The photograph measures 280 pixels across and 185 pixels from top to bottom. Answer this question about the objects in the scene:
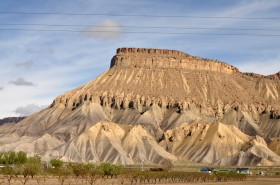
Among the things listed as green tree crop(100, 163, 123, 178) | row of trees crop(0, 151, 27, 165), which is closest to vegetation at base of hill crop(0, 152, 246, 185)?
green tree crop(100, 163, 123, 178)

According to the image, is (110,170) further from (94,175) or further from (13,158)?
(13,158)

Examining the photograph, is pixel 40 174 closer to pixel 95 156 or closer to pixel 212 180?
pixel 212 180

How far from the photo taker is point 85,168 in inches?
4594

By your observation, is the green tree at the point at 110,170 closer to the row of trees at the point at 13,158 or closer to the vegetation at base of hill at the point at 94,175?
the vegetation at base of hill at the point at 94,175

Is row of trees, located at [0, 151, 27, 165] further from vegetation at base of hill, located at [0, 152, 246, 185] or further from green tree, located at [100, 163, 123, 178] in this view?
green tree, located at [100, 163, 123, 178]

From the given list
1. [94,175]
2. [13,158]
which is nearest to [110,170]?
[94,175]

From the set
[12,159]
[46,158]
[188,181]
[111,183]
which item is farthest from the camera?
[46,158]

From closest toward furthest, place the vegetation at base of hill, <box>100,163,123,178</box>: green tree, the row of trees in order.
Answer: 1. the vegetation at base of hill
2. <box>100,163,123,178</box>: green tree
3. the row of trees

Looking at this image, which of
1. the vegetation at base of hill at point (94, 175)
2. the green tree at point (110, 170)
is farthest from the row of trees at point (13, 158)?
the green tree at point (110, 170)

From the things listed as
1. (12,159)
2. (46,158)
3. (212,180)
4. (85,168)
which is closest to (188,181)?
(212,180)

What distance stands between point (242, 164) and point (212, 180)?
69.3 metres

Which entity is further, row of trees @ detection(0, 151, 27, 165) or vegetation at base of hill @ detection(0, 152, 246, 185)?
row of trees @ detection(0, 151, 27, 165)

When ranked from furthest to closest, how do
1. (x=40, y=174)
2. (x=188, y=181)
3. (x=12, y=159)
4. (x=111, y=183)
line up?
(x=12, y=159)
(x=188, y=181)
(x=40, y=174)
(x=111, y=183)

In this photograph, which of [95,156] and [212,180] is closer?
[212,180]
